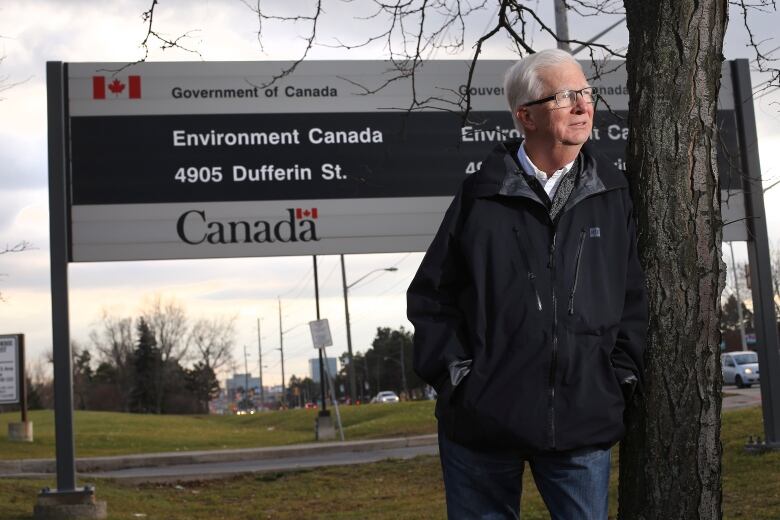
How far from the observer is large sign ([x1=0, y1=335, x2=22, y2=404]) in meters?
19.0

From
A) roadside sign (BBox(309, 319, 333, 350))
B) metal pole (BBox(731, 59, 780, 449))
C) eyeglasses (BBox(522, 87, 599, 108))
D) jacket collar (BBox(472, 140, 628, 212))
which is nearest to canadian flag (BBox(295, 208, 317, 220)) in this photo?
metal pole (BBox(731, 59, 780, 449))

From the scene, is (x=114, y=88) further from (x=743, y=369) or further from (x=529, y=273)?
(x=743, y=369)

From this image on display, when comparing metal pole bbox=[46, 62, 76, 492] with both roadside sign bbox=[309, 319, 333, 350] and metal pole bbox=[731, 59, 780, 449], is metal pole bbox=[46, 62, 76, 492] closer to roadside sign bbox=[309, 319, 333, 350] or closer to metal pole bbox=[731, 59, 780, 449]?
metal pole bbox=[731, 59, 780, 449]

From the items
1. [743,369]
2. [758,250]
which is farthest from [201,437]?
[758,250]

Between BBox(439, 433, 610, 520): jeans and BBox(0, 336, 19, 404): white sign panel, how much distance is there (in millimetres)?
17228

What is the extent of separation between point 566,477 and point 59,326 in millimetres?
8533

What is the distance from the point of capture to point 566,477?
290cm

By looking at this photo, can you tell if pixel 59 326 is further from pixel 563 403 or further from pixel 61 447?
pixel 563 403

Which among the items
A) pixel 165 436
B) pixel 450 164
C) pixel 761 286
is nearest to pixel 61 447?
pixel 450 164

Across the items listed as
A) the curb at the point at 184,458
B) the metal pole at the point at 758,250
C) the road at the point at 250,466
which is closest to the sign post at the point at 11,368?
the curb at the point at 184,458

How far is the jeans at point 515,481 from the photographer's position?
2896 mm

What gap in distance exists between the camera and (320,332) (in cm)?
2589

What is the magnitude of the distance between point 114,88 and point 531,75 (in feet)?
27.8

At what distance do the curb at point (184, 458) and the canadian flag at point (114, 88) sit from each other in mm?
10272
